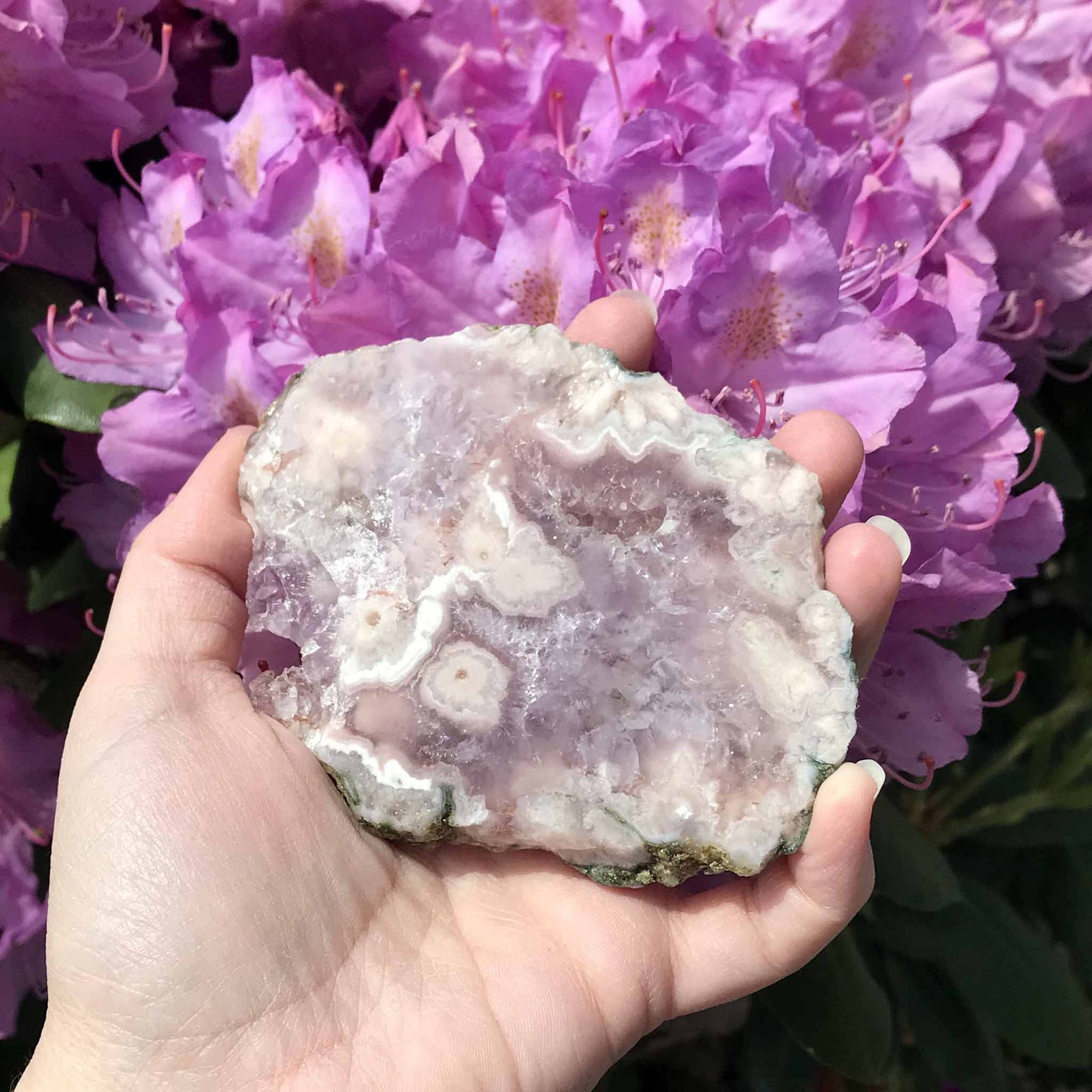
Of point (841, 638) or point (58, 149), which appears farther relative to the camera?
point (58, 149)

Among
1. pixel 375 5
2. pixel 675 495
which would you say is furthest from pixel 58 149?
pixel 675 495

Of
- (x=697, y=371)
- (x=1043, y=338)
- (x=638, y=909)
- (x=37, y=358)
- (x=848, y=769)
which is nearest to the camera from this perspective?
(x=848, y=769)

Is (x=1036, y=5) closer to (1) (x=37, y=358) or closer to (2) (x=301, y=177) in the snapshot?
(2) (x=301, y=177)

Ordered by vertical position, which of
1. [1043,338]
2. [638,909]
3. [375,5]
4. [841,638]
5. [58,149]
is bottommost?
[638,909]

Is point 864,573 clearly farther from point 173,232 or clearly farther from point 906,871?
point 173,232

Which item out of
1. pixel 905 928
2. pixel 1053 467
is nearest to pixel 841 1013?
pixel 905 928

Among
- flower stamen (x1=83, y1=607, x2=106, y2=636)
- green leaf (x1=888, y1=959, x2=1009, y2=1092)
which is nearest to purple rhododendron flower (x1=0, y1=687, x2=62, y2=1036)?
flower stamen (x1=83, y1=607, x2=106, y2=636)
